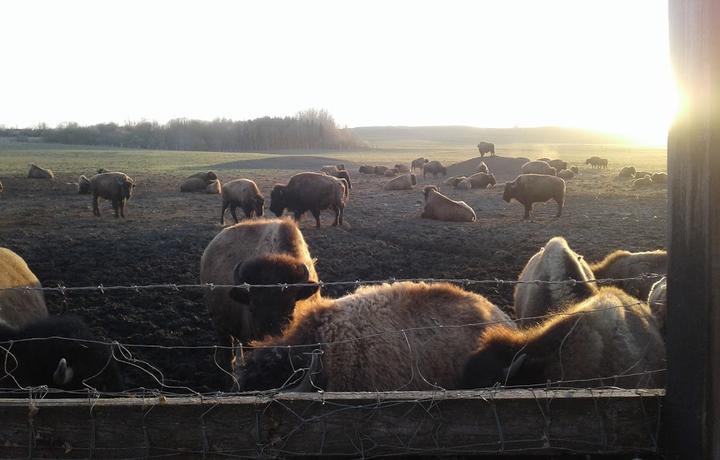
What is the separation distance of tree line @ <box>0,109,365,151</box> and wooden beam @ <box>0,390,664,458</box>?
84.8m

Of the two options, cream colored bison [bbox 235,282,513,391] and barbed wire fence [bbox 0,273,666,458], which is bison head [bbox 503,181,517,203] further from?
barbed wire fence [bbox 0,273,666,458]

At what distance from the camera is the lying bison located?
63.0 feet

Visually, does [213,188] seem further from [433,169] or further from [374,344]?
[374,344]

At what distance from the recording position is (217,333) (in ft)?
25.1

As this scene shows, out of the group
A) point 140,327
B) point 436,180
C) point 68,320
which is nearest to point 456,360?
point 68,320

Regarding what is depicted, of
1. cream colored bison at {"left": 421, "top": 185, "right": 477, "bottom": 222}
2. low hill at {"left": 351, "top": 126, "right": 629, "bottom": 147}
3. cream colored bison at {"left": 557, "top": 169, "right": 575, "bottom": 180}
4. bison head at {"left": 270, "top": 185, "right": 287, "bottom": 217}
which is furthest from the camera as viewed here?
low hill at {"left": 351, "top": 126, "right": 629, "bottom": 147}

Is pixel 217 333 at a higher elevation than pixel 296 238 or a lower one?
lower

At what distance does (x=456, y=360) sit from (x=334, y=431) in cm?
202

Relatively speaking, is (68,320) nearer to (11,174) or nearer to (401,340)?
(401,340)

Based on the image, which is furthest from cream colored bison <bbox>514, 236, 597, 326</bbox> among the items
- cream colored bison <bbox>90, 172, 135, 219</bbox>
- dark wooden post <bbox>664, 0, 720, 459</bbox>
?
cream colored bison <bbox>90, 172, 135, 219</bbox>

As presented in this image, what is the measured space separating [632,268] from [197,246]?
30.1ft

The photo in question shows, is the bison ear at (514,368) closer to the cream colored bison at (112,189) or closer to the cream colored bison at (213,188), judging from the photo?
the cream colored bison at (112,189)

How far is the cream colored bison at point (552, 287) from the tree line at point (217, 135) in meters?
80.3

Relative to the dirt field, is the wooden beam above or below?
above
